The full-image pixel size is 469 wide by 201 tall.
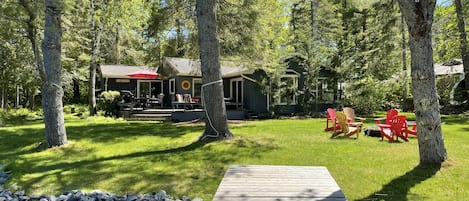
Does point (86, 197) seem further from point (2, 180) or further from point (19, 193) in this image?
point (2, 180)

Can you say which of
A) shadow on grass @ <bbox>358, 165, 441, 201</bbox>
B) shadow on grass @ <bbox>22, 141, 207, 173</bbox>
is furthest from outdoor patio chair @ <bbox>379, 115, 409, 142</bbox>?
shadow on grass @ <bbox>22, 141, 207, 173</bbox>

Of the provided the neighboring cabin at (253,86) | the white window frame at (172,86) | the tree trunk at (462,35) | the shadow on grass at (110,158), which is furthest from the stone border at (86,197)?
the tree trunk at (462,35)

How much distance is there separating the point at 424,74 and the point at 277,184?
2.94 meters

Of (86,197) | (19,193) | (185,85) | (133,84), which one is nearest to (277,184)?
(86,197)

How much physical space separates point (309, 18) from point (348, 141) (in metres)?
17.2

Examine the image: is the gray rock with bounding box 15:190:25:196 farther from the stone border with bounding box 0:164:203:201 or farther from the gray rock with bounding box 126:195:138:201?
Answer: the gray rock with bounding box 126:195:138:201

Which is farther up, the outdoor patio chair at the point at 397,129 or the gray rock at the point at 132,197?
the outdoor patio chair at the point at 397,129

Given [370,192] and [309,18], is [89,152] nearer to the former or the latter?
[370,192]

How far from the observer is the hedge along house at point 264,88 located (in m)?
17.6

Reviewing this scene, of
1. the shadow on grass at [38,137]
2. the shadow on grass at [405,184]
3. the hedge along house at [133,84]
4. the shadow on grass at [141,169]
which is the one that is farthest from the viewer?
the hedge along house at [133,84]

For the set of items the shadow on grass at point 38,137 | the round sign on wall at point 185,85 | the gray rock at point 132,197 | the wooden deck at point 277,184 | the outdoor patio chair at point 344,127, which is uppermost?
the round sign on wall at point 185,85

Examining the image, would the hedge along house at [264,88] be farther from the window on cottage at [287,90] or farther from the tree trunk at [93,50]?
the tree trunk at [93,50]

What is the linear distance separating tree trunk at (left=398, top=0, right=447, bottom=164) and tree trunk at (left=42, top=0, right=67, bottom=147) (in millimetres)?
7105

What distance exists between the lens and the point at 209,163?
6.56m
